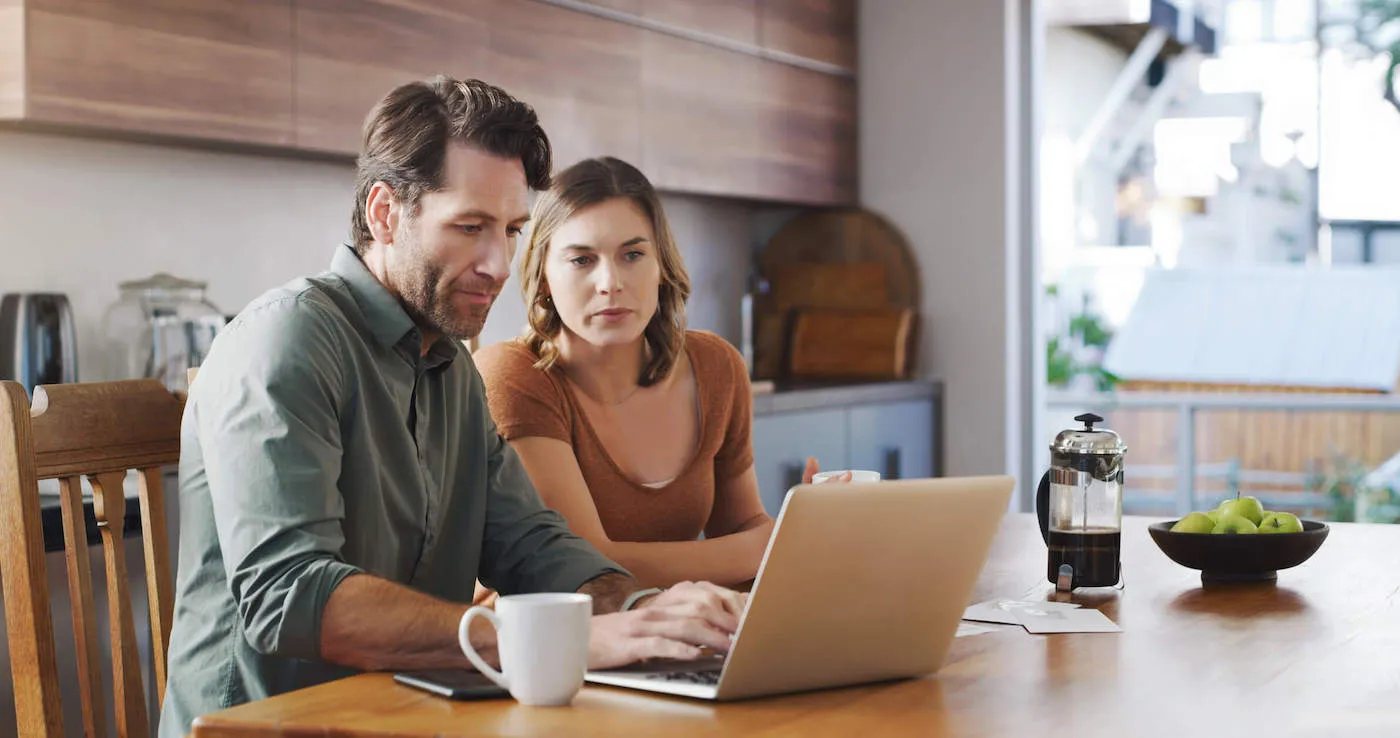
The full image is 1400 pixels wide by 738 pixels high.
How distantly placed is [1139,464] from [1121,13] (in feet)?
6.28

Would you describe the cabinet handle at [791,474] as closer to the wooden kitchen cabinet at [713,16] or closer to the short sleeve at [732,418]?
the wooden kitchen cabinet at [713,16]

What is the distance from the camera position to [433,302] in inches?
61.4

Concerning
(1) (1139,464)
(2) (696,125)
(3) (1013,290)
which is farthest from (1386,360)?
(2) (696,125)

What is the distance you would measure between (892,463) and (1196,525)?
2.73 meters

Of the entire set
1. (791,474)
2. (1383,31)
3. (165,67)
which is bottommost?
(791,474)

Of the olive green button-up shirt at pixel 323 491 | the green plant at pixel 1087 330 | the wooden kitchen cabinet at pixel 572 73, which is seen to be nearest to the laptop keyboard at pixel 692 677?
the olive green button-up shirt at pixel 323 491

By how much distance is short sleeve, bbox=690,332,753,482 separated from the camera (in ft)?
7.47

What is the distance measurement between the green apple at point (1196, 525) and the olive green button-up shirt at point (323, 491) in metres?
0.69

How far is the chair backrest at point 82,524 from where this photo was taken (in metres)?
1.39

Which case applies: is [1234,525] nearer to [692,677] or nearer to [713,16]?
[692,677]

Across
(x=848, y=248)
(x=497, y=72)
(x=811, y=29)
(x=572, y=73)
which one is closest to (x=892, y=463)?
(x=848, y=248)

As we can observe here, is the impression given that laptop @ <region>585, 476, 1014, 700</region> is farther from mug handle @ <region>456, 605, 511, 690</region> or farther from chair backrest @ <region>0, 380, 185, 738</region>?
chair backrest @ <region>0, 380, 185, 738</region>

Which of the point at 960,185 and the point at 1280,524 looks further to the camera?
Result: the point at 960,185

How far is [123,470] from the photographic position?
5.09 ft
